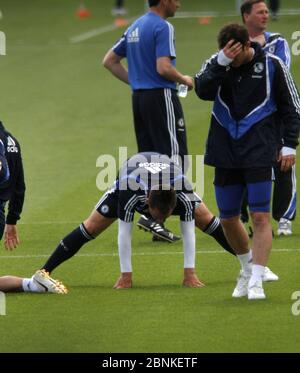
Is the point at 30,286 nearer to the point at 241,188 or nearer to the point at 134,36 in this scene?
the point at 241,188

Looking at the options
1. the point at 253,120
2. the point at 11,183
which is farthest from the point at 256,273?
the point at 11,183

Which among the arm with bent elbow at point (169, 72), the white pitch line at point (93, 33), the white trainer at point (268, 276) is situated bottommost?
the white trainer at point (268, 276)

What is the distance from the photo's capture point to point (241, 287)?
12.1 m

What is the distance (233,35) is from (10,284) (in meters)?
3.10

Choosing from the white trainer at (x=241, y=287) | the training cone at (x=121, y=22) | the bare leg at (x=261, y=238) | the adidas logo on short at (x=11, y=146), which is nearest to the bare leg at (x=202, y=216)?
the white trainer at (x=241, y=287)

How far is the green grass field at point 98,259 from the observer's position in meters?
10.7

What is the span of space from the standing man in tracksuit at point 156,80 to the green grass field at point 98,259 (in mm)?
1198

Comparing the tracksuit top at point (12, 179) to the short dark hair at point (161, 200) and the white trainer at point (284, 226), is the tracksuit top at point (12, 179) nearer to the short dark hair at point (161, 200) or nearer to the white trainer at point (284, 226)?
the short dark hair at point (161, 200)

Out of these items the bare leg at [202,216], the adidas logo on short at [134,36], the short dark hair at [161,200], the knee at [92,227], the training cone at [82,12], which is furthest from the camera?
the training cone at [82,12]

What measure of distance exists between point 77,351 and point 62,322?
0.99 metres

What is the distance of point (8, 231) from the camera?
1230 centimetres

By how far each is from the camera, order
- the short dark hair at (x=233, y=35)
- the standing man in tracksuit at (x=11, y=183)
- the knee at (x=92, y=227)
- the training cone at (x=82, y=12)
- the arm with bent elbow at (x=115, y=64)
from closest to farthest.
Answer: the short dark hair at (x=233, y=35) → the standing man in tracksuit at (x=11, y=183) → the knee at (x=92, y=227) → the arm with bent elbow at (x=115, y=64) → the training cone at (x=82, y=12)

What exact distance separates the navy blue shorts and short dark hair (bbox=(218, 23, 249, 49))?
3.66ft
